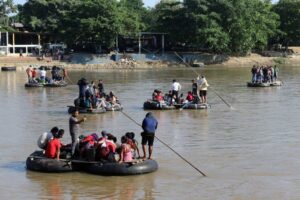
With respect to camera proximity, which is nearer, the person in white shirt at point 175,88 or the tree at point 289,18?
the person in white shirt at point 175,88

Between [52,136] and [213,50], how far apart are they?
7202 cm

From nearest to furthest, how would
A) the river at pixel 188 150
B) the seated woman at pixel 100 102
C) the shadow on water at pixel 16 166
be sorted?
the river at pixel 188 150
the shadow on water at pixel 16 166
the seated woman at pixel 100 102

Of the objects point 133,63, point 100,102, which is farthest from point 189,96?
point 133,63

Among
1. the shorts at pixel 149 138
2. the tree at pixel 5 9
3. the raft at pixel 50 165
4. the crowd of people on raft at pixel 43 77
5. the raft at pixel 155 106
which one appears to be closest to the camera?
the raft at pixel 50 165

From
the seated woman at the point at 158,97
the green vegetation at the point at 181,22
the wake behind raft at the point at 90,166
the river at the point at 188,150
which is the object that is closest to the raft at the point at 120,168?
the wake behind raft at the point at 90,166

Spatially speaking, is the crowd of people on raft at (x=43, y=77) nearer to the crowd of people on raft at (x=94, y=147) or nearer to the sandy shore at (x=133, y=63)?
the sandy shore at (x=133, y=63)

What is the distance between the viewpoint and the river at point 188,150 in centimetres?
1499

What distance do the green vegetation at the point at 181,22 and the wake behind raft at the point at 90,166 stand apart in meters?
64.8

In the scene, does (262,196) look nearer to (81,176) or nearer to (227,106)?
(81,176)

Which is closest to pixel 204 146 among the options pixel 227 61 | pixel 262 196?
pixel 262 196

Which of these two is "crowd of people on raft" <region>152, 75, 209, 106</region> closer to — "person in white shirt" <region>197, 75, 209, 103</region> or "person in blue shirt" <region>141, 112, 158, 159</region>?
"person in white shirt" <region>197, 75, 209, 103</region>

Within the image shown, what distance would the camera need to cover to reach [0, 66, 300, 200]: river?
15.0 m

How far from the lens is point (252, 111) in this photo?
98.8ft

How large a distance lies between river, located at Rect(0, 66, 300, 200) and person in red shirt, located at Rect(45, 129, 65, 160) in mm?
600
